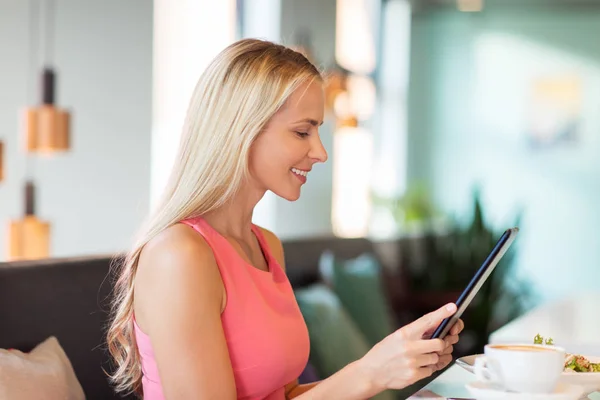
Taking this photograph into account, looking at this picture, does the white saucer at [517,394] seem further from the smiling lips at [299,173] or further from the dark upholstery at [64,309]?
the dark upholstery at [64,309]

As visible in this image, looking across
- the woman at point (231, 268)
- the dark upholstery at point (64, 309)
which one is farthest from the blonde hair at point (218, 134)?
the dark upholstery at point (64, 309)

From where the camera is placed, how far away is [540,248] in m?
8.55

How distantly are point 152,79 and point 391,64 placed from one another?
489 cm

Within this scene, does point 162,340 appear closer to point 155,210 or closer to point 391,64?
point 155,210

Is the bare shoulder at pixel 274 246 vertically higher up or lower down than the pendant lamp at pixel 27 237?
higher up

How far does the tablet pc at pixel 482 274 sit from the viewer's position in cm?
120

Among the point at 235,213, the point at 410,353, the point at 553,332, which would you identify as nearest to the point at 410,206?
the point at 553,332

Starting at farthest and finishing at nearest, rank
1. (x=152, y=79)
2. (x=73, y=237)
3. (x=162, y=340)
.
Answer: (x=152, y=79) < (x=73, y=237) < (x=162, y=340)

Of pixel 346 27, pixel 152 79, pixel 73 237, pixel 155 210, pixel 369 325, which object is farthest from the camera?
pixel 346 27

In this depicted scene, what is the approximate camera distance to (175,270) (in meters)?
1.42

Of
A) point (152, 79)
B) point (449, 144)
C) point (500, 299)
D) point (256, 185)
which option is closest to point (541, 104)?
point (449, 144)

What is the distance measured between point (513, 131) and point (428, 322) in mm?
7849

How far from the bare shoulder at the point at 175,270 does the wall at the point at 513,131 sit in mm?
7122

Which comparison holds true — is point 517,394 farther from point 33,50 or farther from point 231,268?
point 33,50
